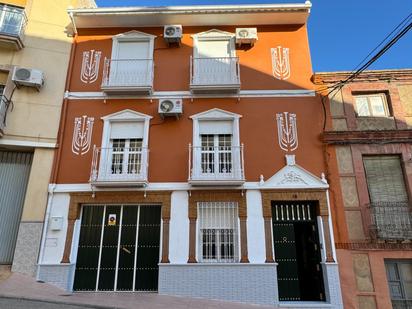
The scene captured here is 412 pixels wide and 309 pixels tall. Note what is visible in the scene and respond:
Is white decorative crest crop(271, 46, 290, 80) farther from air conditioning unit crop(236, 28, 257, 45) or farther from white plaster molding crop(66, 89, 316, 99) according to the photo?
air conditioning unit crop(236, 28, 257, 45)

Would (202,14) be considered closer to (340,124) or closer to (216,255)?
(340,124)

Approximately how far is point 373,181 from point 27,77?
10.9 metres

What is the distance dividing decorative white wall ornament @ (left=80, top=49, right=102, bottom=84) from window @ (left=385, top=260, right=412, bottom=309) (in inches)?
409

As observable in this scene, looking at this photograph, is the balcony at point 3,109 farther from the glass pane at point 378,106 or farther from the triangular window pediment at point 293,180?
the glass pane at point 378,106

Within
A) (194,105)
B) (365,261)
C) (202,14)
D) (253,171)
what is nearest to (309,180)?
(253,171)

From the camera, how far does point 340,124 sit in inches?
378

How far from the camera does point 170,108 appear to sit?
971 centimetres

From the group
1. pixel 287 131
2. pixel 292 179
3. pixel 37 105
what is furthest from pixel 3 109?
pixel 292 179

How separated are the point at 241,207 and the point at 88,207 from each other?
456cm

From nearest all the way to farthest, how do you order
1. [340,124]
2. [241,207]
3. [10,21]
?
1. [241,207]
2. [340,124]
3. [10,21]

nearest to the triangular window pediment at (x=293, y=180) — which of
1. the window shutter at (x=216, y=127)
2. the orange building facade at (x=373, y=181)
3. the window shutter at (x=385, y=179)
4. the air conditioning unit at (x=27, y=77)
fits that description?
the orange building facade at (x=373, y=181)

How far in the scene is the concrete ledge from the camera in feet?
27.3

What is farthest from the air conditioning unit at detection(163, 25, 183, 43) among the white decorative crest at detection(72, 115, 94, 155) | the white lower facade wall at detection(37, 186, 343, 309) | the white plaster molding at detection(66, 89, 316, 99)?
the white lower facade wall at detection(37, 186, 343, 309)

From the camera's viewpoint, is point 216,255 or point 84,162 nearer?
point 216,255
